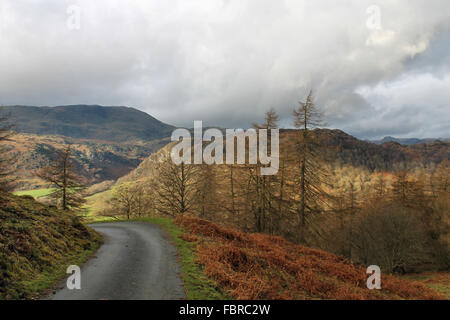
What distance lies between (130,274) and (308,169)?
1840 cm

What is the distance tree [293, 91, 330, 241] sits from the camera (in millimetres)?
22719

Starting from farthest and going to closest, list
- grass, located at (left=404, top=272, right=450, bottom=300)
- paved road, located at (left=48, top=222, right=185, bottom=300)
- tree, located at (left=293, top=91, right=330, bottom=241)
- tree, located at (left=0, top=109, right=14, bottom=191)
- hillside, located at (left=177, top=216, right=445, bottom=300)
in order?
tree, located at (left=293, top=91, right=330, bottom=241), tree, located at (left=0, top=109, right=14, bottom=191), grass, located at (left=404, top=272, right=450, bottom=300), hillside, located at (left=177, top=216, right=445, bottom=300), paved road, located at (left=48, top=222, right=185, bottom=300)

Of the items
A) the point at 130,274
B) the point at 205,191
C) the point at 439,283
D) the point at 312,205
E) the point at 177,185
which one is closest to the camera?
the point at 130,274

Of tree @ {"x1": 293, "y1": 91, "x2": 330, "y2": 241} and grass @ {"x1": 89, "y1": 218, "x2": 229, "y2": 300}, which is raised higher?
tree @ {"x1": 293, "y1": 91, "x2": 330, "y2": 241}

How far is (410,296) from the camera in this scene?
36.0 ft

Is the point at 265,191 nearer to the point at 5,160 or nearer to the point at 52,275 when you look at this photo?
the point at 52,275

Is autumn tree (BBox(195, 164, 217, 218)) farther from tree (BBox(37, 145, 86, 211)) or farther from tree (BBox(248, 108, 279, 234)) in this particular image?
tree (BBox(37, 145, 86, 211))

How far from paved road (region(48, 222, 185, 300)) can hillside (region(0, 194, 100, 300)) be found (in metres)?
0.90

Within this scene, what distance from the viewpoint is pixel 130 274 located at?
10.0m

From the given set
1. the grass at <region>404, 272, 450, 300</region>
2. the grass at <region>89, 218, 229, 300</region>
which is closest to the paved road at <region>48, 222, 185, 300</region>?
the grass at <region>89, 218, 229, 300</region>

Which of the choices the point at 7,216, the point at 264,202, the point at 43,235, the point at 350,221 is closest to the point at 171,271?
the point at 43,235

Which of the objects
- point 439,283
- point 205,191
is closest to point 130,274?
point 205,191
